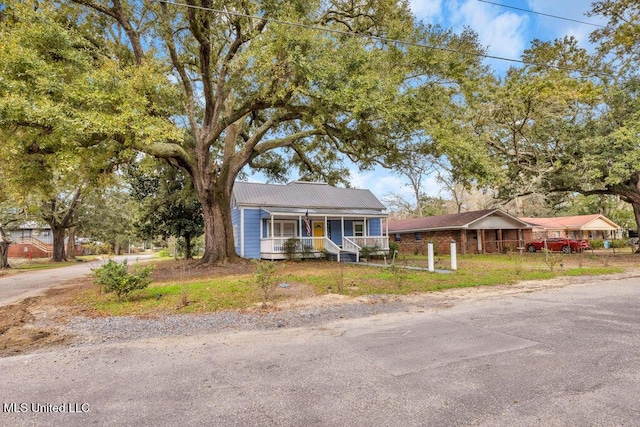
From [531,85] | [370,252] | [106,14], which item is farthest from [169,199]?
[531,85]

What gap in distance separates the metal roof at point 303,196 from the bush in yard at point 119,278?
11665 millimetres

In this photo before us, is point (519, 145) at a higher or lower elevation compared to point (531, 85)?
lower

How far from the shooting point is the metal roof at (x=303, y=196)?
809 inches

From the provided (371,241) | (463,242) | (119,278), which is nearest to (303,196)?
(371,241)

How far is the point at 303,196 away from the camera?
22234mm

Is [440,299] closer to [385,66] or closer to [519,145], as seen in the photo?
[385,66]

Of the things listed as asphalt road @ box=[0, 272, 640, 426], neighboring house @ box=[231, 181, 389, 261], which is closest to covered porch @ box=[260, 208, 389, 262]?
neighboring house @ box=[231, 181, 389, 261]

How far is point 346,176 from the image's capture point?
67.4ft

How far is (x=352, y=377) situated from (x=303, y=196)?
19.0 metres

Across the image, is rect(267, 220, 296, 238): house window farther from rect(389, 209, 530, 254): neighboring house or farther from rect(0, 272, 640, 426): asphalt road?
rect(0, 272, 640, 426): asphalt road

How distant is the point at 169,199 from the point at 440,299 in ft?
62.9

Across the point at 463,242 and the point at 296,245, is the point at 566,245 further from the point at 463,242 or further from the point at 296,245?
the point at 296,245

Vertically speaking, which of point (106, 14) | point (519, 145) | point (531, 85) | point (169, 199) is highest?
point (106, 14)

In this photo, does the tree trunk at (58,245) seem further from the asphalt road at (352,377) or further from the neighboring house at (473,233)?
the asphalt road at (352,377)
